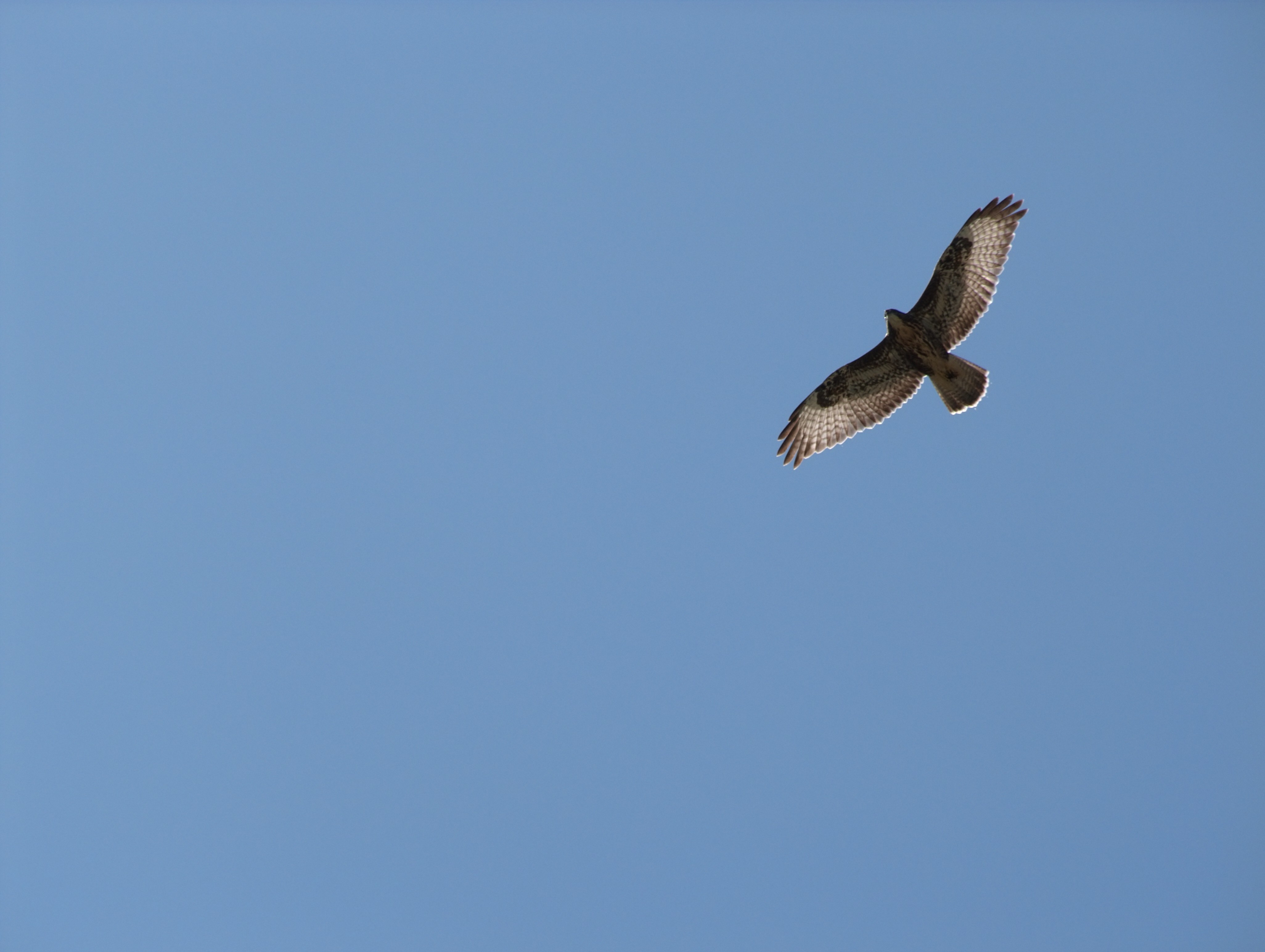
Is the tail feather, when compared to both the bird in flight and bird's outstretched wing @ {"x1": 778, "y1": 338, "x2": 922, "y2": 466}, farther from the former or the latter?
bird's outstretched wing @ {"x1": 778, "y1": 338, "x2": 922, "y2": 466}

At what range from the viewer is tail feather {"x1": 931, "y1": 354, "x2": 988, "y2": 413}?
11.4 meters

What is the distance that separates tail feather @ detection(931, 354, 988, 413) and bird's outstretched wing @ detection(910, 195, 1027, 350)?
1.18 ft

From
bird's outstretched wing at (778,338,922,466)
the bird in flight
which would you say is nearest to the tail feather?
the bird in flight

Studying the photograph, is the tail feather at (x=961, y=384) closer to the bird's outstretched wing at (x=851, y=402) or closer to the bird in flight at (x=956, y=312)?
the bird in flight at (x=956, y=312)

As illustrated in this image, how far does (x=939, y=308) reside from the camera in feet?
38.2

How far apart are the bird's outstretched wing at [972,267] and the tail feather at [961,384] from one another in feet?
1.18

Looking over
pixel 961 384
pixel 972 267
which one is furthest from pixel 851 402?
pixel 972 267

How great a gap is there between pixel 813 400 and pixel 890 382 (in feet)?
3.23

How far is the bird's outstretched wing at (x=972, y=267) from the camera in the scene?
1148 cm

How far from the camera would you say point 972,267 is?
1150cm

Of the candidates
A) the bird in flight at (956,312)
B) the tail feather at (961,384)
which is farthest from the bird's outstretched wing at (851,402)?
the tail feather at (961,384)

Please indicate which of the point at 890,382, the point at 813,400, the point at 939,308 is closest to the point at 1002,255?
the point at 939,308

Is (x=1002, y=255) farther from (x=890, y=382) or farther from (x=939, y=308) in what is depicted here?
(x=890, y=382)

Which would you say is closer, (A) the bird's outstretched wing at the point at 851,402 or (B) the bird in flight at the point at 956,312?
(B) the bird in flight at the point at 956,312
